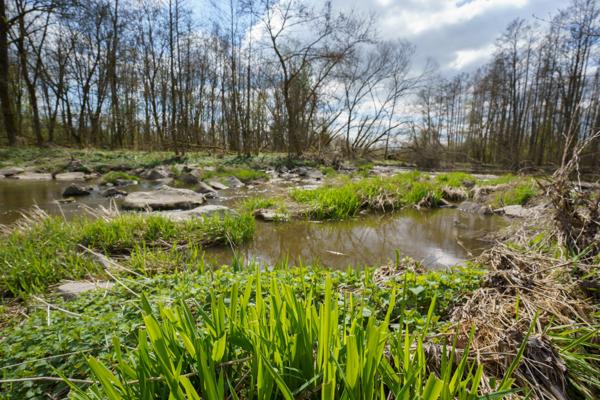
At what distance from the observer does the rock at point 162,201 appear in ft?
17.7

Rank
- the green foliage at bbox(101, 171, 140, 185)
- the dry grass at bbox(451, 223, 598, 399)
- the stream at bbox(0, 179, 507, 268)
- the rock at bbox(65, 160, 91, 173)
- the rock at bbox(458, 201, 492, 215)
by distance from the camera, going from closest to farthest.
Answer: the dry grass at bbox(451, 223, 598, 399), the stream at bbox(0, 179, 507, 268), the rock at bbox(458, 201, 492, 215), the green foliage at bbox(101, 171, 140, 185), the rock at bbox(65, 160, 91, 173)

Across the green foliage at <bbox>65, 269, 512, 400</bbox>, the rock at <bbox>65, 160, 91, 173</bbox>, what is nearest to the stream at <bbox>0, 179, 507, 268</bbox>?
the green foliage at <bbox>65, 269, 512, 400</bbox>

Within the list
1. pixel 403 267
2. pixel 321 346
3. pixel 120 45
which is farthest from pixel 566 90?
pixel 120 45

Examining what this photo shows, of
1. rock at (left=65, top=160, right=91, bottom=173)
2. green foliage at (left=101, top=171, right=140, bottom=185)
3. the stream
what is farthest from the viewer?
rock at (left=65, top=160, right=91, bottom=173)

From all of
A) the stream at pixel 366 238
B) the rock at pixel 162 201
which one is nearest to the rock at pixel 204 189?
the rock at pixel 162 201

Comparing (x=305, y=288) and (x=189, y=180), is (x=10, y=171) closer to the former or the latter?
(x=189, y=180)

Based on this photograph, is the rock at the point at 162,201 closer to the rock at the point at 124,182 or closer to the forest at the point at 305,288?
the forest at the point at 305,288

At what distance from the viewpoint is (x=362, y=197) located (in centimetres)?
574

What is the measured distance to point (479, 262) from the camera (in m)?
2.26

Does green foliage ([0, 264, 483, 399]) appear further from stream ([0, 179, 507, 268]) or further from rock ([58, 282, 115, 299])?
stream ([0, 179, 507, 268])

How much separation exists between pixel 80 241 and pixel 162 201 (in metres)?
2.46

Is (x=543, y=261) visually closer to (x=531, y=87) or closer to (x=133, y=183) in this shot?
(x=133, y=183)

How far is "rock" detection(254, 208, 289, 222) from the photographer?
4.84 metres

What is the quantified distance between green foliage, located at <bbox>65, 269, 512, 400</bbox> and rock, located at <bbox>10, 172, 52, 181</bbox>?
1194 cm
